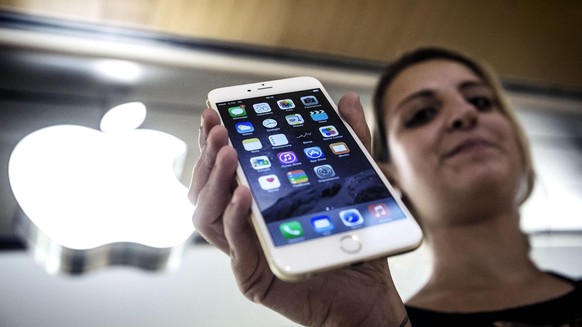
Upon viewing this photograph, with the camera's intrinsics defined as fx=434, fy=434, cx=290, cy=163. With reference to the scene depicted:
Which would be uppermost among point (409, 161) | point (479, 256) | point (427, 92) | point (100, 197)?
point (427, 92)

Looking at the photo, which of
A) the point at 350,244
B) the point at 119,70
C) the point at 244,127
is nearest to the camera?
the point at 350,244

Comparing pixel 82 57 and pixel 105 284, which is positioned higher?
pixel 82 57

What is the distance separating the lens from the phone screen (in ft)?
1.54

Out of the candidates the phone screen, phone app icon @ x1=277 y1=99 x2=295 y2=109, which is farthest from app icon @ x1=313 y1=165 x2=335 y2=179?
phone app icon @ x1=277 y1=99 x2=295 y2=109

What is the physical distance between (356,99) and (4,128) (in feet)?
2.76

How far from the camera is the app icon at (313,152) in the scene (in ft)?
1.74

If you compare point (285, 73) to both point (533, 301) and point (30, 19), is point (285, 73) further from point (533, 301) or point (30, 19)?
point (533, 301)

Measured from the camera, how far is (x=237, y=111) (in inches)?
22.5

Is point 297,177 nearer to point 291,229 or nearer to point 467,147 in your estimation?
point 291,229

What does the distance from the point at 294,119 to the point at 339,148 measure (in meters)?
0.07

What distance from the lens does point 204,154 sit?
20.2 inches

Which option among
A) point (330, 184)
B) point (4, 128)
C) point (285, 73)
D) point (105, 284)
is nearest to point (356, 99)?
point (330, 184)

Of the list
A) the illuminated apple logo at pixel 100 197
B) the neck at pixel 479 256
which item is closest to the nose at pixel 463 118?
the neck at pixel 479 256

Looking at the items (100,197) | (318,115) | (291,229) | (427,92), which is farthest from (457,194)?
(100,197)
